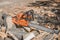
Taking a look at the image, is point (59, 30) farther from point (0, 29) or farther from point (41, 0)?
point (41, 0)

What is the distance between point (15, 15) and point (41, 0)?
1.50 m

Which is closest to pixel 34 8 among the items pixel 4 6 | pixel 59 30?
pixel 4 6

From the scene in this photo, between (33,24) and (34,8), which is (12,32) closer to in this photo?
(33,24)

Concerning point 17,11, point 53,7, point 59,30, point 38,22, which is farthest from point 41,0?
point 59,30

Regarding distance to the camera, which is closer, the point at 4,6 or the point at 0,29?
the point at 0,29

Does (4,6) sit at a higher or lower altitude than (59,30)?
higher

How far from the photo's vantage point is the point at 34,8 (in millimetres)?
5641

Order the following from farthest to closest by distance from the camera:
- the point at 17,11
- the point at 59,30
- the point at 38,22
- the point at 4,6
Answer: the point at 4,6
the point at 17,11
the point at 38,22
the point at 59,30

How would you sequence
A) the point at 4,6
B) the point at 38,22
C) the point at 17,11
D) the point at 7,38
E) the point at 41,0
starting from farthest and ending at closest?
the point at 41,0 → the point at 4,6 → the point at 17,11 → the point at 38,22 → the point at 7,38

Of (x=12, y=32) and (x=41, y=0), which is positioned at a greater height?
(x=41, y=0)

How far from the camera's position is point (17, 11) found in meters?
5.46

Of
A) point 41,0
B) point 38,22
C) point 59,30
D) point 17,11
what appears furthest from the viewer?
point 41,0

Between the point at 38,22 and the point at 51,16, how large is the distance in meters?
0.49

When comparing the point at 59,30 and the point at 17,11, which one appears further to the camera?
the point at 17,11
